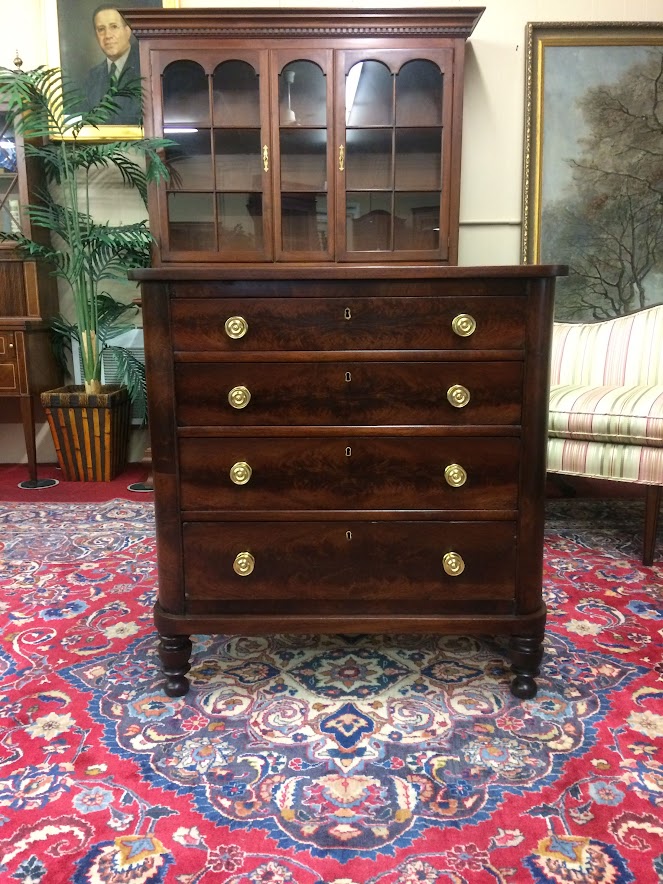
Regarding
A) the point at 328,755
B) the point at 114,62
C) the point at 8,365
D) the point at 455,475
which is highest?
the point at 114,62

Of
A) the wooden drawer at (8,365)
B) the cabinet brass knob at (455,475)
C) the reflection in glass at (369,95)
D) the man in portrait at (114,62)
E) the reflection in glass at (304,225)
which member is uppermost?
the man in portrait at (114,62)

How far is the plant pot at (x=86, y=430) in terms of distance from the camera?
11.3 feet

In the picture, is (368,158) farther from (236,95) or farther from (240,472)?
(240,472)

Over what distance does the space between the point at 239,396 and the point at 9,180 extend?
3.05 m

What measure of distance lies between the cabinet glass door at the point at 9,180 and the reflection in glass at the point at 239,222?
1.12m

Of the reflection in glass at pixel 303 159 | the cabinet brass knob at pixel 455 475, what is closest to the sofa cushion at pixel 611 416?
the cabinet brass knob at pixel 455 475

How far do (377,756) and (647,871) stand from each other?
491 mm

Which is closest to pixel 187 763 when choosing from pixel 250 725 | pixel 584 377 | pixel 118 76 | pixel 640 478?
pixel 250 725

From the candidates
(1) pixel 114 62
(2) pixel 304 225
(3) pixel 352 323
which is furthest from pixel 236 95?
(3) pixel 352 323

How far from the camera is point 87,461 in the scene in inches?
139

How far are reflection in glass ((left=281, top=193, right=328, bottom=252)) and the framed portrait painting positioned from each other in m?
1.18

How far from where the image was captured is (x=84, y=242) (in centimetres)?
343

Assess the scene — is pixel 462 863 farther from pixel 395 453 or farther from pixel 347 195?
pixel 347 195

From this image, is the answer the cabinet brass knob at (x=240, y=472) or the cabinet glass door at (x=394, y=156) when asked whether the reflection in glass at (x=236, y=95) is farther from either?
the cabinet brass knob at (x=240, y=472)
